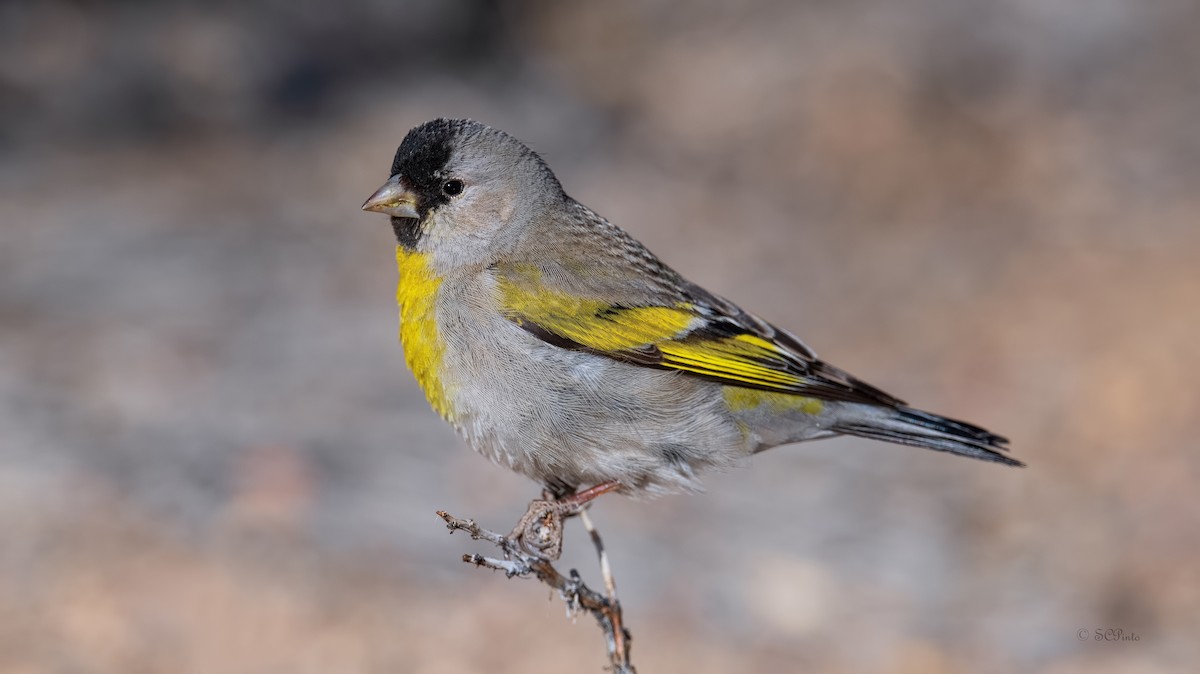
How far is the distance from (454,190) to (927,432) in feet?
6.74

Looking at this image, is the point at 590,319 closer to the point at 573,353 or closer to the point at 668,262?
the point at 573,353

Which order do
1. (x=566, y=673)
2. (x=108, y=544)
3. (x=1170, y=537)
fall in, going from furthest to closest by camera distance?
(x=1170, y=537) → (x=108, y=544) → (x=566, y=673)

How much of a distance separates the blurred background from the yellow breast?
3418 millimetres

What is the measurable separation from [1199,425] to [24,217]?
10.5 meters

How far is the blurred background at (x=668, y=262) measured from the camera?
845cm

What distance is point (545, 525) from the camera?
4.81 meters

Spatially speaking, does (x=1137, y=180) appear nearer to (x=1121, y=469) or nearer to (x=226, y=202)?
(x=1121, y=469)

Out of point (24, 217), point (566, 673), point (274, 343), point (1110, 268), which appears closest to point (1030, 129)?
point (1110, 268)

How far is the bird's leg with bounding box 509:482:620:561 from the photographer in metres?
4.73

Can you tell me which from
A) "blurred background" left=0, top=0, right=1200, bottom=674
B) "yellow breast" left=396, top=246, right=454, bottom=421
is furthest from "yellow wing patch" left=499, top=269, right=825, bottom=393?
"blurred background" left=0, top=0, right=1200, bottom=674

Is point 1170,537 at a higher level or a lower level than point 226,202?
lower

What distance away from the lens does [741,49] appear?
15.7 meters

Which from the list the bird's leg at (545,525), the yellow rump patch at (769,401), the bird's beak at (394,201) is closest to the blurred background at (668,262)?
the yellow rump patch at (769,401)

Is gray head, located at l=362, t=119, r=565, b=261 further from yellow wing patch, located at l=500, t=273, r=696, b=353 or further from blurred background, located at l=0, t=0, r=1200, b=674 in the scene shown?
blurred background, located at l=0, t=0, r=1200, b=674
